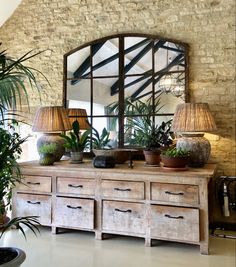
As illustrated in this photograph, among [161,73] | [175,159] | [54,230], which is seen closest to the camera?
[175,159]

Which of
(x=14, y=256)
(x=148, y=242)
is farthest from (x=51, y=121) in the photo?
(x=14, y=256)

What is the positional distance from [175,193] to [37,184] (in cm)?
167

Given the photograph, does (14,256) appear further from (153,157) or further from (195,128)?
(195,128)

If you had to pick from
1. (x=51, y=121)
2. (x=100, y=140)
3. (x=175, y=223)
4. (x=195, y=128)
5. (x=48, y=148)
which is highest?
(x=51, y=121)

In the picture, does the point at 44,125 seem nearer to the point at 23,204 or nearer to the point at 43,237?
the point at 23,204

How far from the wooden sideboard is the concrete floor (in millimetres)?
139

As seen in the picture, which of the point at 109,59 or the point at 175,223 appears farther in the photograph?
the point at 109,59

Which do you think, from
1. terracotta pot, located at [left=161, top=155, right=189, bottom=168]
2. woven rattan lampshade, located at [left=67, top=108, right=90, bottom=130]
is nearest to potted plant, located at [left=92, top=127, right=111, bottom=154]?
woven rattan lampshade, located at [left=67, top=108, right=90, bottom=130]

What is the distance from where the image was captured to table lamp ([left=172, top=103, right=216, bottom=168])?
3564mm

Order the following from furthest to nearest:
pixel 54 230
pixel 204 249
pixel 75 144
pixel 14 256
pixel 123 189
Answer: pixel 75 144
pixel 54 230
pixel 123 189
pixel 204 249
pixel 14 256

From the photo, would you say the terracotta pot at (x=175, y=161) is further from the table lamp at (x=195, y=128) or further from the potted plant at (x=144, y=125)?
the potted plant at (x=144, y=125)

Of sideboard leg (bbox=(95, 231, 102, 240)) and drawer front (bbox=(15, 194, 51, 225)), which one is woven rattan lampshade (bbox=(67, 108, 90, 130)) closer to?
drawer front (bbox=(15, 194, 51, 225))

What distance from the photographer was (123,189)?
3414 millimetres

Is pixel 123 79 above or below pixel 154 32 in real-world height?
below
